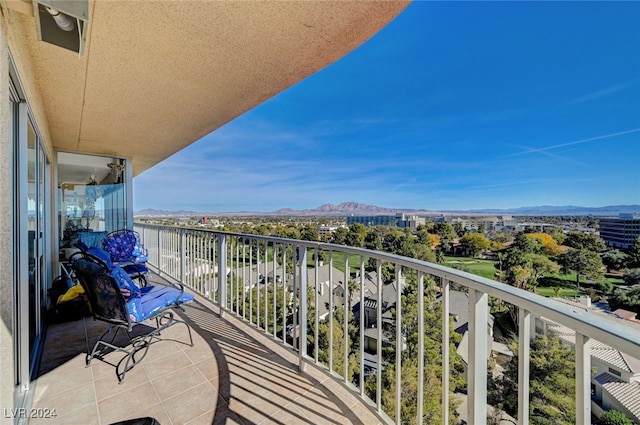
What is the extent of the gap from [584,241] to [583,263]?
1.00m

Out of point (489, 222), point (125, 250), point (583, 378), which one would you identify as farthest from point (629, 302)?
point (489, 222)

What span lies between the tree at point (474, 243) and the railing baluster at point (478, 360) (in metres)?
18.3

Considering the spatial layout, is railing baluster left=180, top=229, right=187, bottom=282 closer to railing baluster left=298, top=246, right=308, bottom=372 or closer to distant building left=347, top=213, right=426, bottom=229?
railing baluster left=298, top=246, right=308, bottom=372

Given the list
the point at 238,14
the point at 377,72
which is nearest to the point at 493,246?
the point at 377,72

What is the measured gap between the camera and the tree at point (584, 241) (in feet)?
37.7

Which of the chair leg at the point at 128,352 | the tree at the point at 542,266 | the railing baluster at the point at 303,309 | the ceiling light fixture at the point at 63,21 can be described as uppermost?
the ceiling light fixture at the point at 63,21

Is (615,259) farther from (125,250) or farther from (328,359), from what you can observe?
(125,250)

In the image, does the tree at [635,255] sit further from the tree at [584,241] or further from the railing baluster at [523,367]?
the railing baluster at [523,367]

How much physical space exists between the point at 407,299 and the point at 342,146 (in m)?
33.8

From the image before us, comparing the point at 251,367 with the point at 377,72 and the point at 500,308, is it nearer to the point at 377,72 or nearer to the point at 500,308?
the point at 500,308

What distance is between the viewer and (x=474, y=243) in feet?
56.5

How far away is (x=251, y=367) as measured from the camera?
7.76ft

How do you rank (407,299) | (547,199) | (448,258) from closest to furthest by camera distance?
(407,299)
(448,258)
(547,199)

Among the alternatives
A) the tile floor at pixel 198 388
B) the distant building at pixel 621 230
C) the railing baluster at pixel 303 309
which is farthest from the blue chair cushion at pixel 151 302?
the distant building at pixel 621 230
